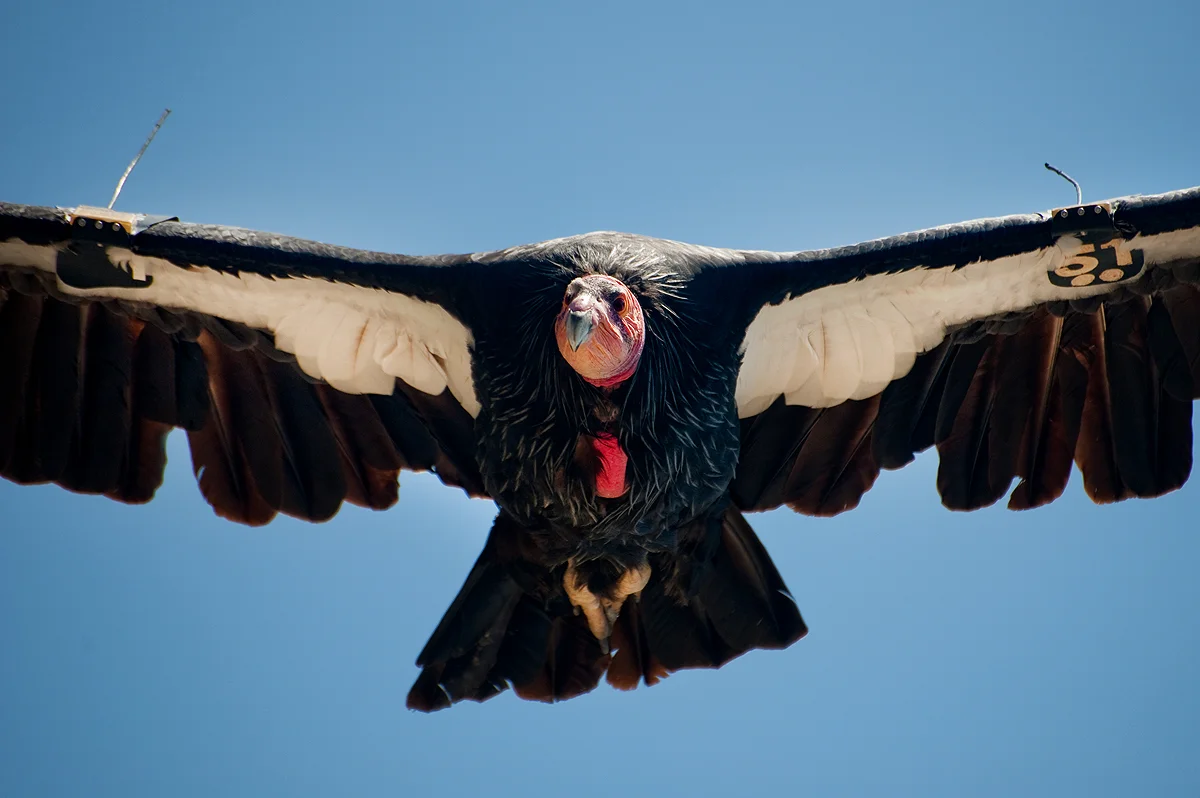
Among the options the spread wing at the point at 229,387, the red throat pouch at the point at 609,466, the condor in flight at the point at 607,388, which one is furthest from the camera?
the spread wing at the point at 229,387

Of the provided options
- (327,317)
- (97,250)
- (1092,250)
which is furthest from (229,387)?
(1092,250)

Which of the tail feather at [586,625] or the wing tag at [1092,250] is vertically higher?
the wing tag at [1092,250]

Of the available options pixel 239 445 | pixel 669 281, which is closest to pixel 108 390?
pixel 239 445

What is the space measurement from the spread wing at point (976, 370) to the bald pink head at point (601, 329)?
2.39 feet

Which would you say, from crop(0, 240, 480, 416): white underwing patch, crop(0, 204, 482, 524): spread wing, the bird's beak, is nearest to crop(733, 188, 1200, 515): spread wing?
the bird's beak

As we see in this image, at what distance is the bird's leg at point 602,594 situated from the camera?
6254 millimetres

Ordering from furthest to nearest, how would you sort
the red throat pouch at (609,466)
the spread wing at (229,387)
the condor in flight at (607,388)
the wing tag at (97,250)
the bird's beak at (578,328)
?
the spread wing at (229,387) < the wing tag at (97,250) < the condor in flight at (607,388) < the red throat pouch at (609,466) < the bird's beak at (578,328)

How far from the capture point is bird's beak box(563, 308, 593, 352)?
534 centimetres

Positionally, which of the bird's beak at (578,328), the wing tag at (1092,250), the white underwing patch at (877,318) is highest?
the wing tag at (1092,250)

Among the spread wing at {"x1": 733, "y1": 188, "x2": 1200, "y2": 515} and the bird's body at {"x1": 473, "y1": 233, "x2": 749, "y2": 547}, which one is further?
the spread wing at {"x1": 733, "y1": 188, "x2": 1200, "y2": 515}

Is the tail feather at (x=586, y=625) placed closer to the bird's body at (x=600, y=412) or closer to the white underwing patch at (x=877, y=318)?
the bird's body at (x=600, y=412)

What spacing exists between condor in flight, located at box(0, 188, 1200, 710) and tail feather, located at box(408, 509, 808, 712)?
0.01 metres

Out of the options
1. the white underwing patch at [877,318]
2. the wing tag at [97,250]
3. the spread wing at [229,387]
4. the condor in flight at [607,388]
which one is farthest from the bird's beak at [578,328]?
the wing tag at [97,250]

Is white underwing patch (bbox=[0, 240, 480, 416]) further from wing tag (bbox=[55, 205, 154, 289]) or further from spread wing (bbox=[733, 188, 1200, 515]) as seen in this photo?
spread wing (bbox=[733, 188, 1200, 515])
